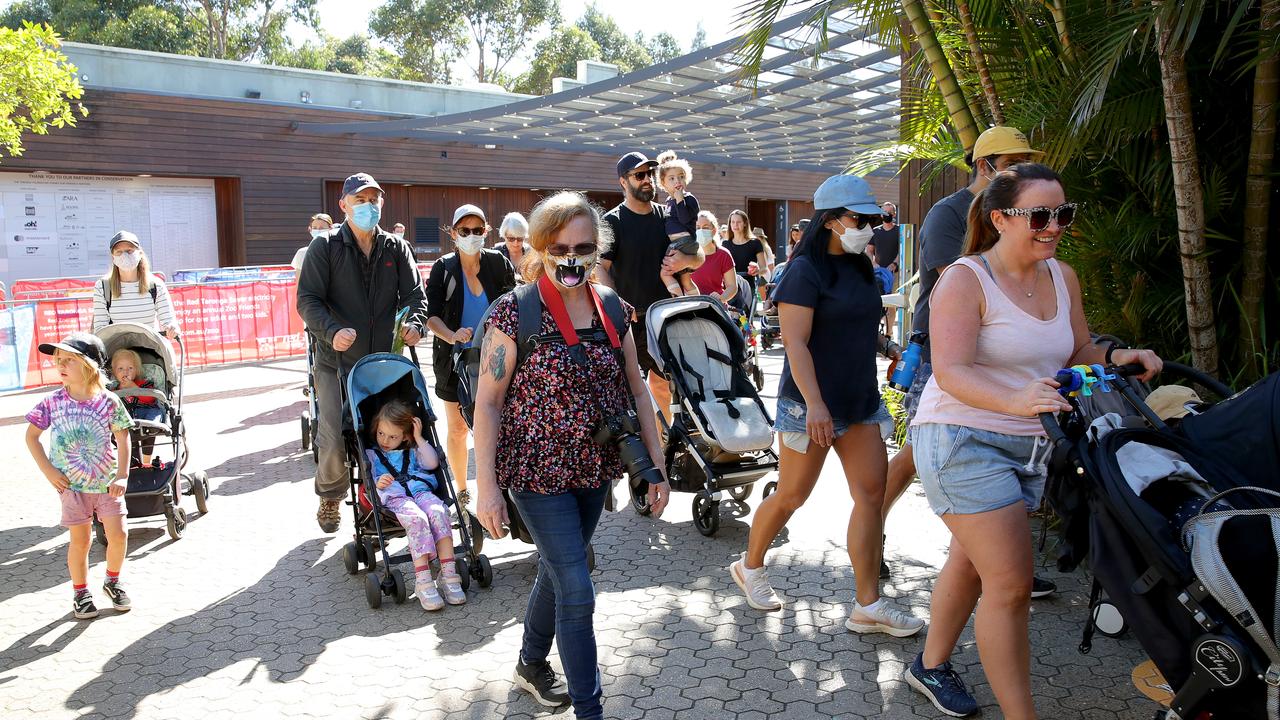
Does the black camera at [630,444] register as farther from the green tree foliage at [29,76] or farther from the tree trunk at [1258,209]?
the green tree foliage at [29,76]

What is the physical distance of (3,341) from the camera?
12.0 m

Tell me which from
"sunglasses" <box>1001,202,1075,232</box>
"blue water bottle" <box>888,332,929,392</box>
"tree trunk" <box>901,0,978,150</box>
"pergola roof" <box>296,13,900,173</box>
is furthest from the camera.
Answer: "pergola roof" <box>296,13,900,173</box>

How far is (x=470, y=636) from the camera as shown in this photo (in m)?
4.60

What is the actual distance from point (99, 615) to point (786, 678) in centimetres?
337

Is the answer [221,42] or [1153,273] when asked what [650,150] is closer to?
[1153,273]

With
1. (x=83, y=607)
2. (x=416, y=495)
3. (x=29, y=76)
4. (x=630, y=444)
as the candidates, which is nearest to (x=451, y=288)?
(x=416, y=495)

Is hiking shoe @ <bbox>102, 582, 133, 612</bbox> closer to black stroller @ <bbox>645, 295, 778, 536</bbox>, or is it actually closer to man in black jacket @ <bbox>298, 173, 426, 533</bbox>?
man in black jacket @ <bbox>298, 173, 426, 533</bbox>

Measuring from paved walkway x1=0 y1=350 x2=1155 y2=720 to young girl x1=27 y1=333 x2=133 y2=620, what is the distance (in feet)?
0.78

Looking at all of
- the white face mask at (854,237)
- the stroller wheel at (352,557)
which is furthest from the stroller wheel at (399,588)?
the white face mask at (854,237)

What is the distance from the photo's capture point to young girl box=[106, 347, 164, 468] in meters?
6.48

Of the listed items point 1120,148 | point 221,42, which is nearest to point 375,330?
point 1120,148

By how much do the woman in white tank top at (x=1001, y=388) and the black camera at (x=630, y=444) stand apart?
88 cm

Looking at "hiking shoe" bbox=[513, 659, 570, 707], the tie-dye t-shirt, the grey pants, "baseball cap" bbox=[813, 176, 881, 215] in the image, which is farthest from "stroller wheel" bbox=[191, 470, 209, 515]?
"baseball cap" bbox=[813, 176, 881, 215]

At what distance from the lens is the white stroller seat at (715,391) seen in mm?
5820
